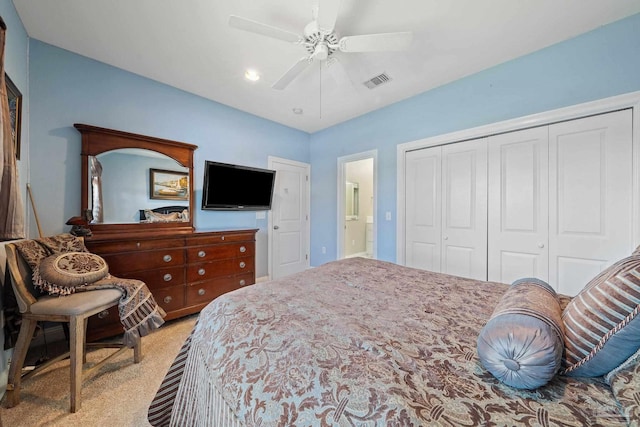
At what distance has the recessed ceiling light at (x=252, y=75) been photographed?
257cm

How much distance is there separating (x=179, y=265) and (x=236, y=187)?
4.22ft

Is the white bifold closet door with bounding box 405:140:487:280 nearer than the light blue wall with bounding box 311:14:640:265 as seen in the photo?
No

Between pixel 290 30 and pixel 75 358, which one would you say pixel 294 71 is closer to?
pixel 290 30

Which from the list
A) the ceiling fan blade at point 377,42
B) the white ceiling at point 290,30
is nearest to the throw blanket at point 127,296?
the white ceiling at point 290,30

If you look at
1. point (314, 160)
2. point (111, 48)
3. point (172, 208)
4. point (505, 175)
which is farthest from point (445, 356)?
point (314, 160)

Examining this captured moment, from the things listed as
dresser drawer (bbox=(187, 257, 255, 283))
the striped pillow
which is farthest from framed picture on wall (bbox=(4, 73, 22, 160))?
the striped pillow

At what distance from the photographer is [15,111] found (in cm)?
181

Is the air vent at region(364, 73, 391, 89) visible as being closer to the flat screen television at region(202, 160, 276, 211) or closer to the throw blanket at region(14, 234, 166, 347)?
the flat screen television at region(202, 160, 276, 211)

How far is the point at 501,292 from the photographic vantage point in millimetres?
1344

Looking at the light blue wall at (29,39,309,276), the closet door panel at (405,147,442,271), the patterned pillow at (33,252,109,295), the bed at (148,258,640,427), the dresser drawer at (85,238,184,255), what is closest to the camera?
the bed at (148,258,640,427)

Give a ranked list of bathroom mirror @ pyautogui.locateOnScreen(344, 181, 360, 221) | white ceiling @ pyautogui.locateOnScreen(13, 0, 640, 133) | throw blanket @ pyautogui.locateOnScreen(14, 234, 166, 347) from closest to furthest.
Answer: throw blanket @ pyautogui.locateOnScreen(14, 234, 166, 347) → white ceiling @ pyautogui.locateOnScreen(13, 0, 640, 133) → bathroom mirror @ pyautogui.locateOnScreen(344, 181, 360, 221)

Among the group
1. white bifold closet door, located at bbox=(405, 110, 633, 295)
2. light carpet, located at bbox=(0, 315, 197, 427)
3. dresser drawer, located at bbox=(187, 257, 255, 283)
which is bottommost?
light carpet, located at bbox=(0, 315, 197, 427)

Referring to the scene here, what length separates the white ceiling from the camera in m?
1.77

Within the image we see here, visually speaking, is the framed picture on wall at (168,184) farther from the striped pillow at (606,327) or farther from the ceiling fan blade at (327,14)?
the striped pillow at (606,327)
